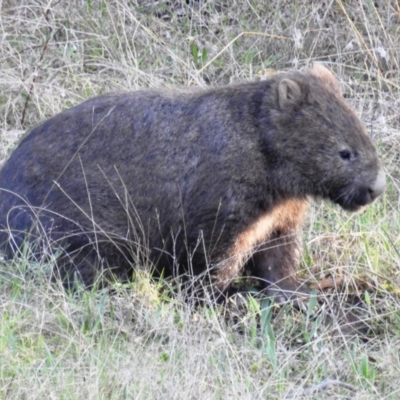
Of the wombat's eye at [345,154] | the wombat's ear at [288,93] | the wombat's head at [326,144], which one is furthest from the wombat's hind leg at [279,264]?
the wombat's ear at [288,93]

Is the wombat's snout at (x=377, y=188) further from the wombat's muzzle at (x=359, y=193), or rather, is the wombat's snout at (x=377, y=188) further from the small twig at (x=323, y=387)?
the small twig at (x=323, y=387)

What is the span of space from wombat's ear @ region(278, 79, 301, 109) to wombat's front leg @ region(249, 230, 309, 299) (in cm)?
71

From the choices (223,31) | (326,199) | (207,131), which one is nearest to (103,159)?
(207,131)

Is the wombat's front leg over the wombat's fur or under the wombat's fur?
under

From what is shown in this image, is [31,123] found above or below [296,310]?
above

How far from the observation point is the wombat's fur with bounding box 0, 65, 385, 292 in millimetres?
5434

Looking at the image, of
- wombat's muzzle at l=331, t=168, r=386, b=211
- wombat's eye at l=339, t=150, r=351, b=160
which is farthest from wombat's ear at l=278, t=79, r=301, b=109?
wombat's muzzle at l=331, t=168, r=386, b=211

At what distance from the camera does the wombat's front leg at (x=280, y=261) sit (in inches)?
226

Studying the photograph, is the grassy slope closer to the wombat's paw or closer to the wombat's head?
the wombat's paw

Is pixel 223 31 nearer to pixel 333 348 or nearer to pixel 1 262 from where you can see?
pixel 1 262

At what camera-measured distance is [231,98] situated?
5617mm

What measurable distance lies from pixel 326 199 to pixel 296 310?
0.59m

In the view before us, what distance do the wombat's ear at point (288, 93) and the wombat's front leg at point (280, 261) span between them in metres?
0.71

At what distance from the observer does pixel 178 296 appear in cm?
519
